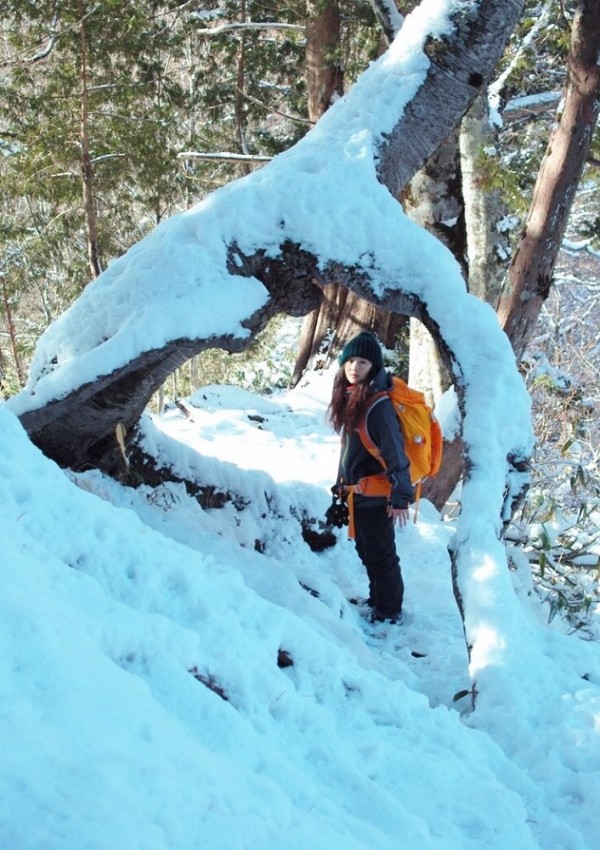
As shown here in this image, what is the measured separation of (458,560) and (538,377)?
5.72 meters

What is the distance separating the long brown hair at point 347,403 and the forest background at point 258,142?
268 cm

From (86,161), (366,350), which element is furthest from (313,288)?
(86,161)

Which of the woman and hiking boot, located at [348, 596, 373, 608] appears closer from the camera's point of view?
the woman

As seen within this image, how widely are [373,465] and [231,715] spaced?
2372 millimetres

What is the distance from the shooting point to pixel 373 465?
4.36 m

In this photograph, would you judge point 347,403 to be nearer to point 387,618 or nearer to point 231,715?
point 387,618

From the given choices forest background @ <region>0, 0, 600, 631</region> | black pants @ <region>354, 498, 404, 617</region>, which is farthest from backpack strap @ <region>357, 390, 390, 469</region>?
forest background @ <region>0, 0, 600, 631</region>

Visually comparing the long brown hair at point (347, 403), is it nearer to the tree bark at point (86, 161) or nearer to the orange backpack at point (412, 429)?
the orange backpack at point (412, 429)

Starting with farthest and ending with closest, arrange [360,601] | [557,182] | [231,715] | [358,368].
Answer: [557,182] < [360,601] < [358,368] < [231,715]

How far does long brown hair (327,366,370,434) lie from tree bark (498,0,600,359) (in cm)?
321

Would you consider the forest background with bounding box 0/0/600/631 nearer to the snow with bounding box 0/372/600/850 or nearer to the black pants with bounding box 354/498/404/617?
the black pants with bounding box 354/498/404/617

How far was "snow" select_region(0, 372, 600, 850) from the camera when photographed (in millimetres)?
1604

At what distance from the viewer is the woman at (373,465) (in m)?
4.07

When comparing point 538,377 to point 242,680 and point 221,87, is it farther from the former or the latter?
point 221,87
